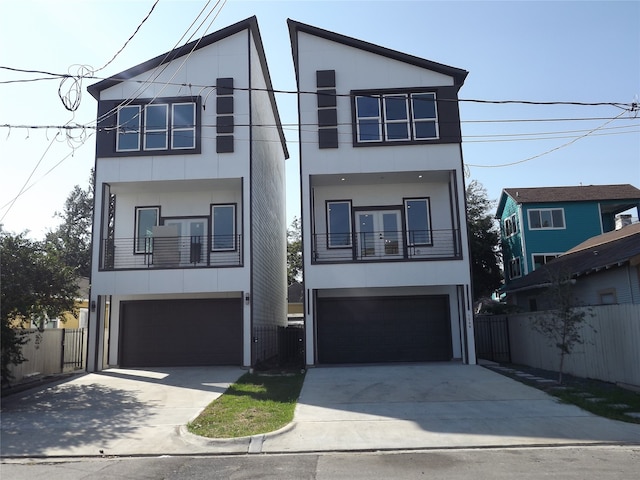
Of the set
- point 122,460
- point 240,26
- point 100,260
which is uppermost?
point 240,26

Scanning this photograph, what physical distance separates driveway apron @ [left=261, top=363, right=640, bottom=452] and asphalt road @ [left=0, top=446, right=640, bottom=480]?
0.45 meters

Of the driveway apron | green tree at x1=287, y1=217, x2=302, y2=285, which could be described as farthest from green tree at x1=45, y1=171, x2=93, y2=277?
the driveway apron

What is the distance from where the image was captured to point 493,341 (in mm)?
19797

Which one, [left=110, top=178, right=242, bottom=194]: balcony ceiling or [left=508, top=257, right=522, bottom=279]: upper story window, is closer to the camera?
[left=110, top=178, right=242, bottom=194]: balcony ceiling

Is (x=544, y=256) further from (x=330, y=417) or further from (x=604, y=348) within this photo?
(x=330, y=417)

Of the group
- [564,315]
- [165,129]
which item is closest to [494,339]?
[564,315]

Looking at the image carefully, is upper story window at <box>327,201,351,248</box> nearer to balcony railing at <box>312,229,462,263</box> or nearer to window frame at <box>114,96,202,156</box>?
balcony railing at <box>312,229,462,263</box>

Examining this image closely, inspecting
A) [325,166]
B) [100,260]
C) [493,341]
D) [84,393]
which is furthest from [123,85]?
[493,341]

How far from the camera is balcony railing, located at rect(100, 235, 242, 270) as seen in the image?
709 inches

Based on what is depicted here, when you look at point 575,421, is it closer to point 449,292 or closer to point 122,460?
point 122,460

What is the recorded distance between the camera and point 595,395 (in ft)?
37.2

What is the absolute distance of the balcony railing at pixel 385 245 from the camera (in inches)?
727

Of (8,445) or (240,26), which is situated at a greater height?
(240,26)

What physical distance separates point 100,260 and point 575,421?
579 inches
